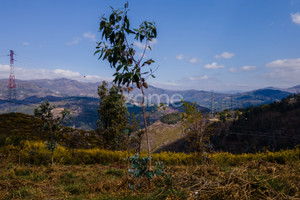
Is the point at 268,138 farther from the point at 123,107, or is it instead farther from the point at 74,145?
the point at 74,145

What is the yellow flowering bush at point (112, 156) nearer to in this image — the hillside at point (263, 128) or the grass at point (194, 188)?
the grass at point (194, 188)

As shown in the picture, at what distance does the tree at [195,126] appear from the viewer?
10.3 meters

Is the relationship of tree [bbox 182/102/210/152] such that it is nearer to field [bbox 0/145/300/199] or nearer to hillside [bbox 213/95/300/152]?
field [bbox 0/145/300/199]

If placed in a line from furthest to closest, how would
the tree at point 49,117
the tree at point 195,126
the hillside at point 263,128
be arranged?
the hillside at point 263,128
the tree at point 195,126
the tree at point 49,117

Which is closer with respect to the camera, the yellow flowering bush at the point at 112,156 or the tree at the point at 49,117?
the tree at the point at 49,117

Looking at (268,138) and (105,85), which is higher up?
(105,85)

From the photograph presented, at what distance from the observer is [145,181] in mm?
4617

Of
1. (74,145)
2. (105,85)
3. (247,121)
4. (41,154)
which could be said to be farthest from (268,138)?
(41,154)

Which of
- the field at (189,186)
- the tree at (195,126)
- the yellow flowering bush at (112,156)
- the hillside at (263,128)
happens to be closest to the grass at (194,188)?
the field at (189,186)

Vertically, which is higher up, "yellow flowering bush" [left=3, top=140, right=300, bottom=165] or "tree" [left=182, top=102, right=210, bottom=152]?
"tree" [left=182, top=102, right=210, bottom=152]

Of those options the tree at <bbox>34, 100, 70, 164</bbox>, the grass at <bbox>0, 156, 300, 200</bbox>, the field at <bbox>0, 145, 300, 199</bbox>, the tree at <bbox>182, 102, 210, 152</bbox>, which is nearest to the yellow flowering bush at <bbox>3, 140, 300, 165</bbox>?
the tree at <bbox>182, 102, 210, 152</bbox>

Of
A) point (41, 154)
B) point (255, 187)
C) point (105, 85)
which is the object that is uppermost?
point (105, 85)

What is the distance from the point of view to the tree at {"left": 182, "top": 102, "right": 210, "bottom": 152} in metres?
10.3

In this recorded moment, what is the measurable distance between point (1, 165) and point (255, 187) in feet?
39.1
